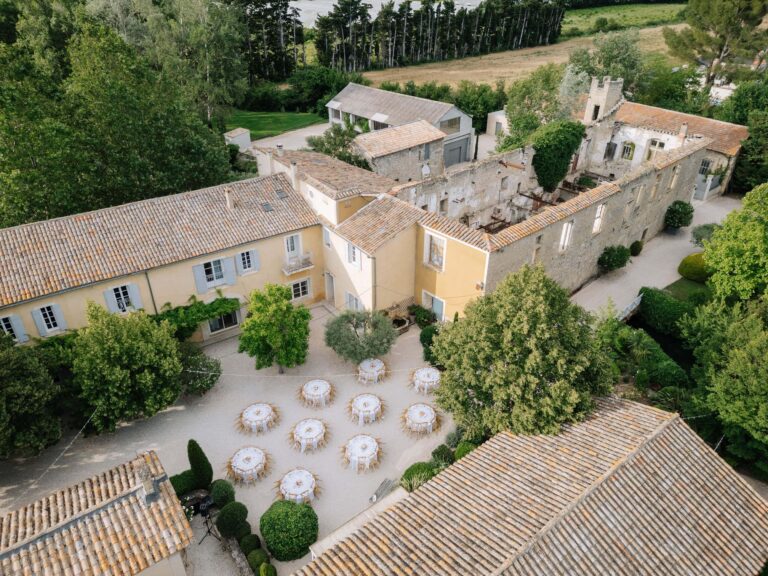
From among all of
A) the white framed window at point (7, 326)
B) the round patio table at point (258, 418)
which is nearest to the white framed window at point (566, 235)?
the round patio table at point (258, 418)

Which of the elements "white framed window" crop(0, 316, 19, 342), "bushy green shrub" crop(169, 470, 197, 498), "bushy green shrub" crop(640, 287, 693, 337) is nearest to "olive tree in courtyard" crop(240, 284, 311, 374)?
"bushy green shrub" crop(169, 470, 197, 498)

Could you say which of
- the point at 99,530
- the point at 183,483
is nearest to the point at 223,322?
the point at 183,483

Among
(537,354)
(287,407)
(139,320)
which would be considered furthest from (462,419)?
(139,320)

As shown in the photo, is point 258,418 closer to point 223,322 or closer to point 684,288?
point 223,322

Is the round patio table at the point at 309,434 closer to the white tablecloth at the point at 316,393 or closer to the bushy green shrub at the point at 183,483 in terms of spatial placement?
the white tablecloth at the point at 316,393

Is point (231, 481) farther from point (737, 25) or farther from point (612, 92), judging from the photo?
point (737, 25)
